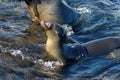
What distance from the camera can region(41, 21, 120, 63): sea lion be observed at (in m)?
7.71

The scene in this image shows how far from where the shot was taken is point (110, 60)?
26.5 feet

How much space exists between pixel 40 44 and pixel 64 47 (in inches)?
42.4

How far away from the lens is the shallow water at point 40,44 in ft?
24.3

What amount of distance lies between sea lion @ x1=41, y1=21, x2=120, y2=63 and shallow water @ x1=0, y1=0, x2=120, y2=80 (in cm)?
15

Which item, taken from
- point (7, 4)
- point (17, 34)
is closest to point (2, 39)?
point (17, 34)

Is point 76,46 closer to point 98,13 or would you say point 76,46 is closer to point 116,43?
point 116,43

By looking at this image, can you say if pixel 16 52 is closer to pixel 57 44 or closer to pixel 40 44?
pixel 40 44

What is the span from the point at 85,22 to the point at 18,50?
3050 millimetres

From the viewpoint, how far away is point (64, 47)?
786 cm

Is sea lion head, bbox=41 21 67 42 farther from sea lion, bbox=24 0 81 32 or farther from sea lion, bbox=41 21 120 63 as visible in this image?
sea lion, bbox=24 0 81 32

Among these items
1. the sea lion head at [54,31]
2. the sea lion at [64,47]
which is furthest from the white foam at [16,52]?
the sea lion head at [54,31]

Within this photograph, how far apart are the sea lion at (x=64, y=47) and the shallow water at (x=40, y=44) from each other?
15 centimetres

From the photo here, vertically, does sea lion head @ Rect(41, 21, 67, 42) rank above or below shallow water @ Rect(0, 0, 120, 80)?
above

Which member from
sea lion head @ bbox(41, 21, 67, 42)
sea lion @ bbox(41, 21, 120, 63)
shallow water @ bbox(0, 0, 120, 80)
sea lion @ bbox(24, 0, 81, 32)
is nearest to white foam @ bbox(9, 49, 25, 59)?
shallow water @ bbox(0, 0, 120, 80)
